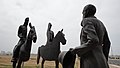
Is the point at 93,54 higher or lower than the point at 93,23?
lower

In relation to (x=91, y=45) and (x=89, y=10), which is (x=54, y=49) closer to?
(x=89, y=10)

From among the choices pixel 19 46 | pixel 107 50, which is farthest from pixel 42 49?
pixel 107 50

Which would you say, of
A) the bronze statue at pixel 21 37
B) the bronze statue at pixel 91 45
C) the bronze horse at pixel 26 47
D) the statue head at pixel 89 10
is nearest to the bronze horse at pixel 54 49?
the bronze statue at pixel 21 37

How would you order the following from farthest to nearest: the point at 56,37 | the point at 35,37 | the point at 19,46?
the point at 56,37 < the point at 19,46 < the point at 35,37

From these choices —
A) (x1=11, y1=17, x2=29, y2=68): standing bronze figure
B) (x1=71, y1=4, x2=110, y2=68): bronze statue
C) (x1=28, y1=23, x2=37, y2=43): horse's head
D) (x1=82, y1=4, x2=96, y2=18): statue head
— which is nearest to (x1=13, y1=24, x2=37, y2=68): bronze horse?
(x1=28, y1=23, x2=37, y2=43): horse's head

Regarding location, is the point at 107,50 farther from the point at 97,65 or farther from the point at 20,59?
the point at 20,59

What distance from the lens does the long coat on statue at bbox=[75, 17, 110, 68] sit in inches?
134

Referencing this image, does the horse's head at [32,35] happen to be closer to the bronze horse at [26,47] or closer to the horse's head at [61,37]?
the bronze horse at [26,47]

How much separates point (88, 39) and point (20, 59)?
6.72 metres

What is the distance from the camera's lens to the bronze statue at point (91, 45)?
340cm

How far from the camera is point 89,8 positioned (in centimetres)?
374

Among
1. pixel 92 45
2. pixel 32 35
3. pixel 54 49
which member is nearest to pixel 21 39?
pixel 32 35

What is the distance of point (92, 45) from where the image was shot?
11.2ft

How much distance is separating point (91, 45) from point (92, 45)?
19mm
